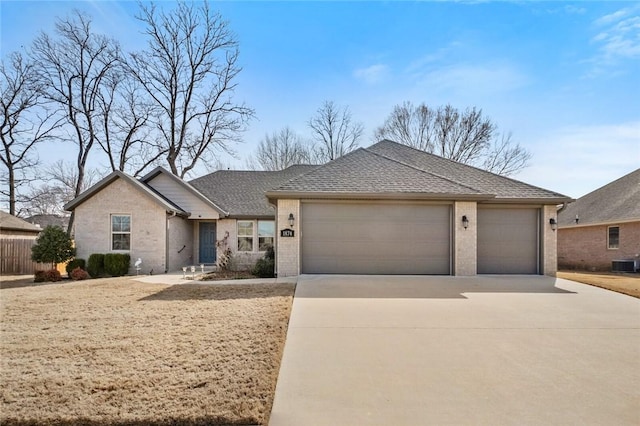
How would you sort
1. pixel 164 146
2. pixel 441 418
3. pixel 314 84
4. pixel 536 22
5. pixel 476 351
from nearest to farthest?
pixel 441 418
pixel 476 351
pixel 536 22
pixel 314 84
pixel 164 146

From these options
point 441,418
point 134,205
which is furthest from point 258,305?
point 134,205

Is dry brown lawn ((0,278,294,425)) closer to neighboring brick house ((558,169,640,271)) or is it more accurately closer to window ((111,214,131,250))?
window ((111,214,131,250))

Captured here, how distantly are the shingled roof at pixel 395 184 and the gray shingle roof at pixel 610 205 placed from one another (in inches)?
384

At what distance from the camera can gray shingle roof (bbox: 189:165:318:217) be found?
1677 centimetres

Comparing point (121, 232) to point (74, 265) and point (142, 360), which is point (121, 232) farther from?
point (142, 360)

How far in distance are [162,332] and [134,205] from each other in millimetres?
10257

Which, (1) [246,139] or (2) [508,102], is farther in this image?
(1) [246,139]

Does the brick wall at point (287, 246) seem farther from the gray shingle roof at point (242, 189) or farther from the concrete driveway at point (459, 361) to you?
the gray shingle roof at point (242, 189)

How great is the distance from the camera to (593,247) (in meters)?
19.9

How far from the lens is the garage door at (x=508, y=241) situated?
475 inches

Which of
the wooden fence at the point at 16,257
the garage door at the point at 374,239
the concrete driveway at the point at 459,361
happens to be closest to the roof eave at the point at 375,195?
the garage door at the point at 374,239

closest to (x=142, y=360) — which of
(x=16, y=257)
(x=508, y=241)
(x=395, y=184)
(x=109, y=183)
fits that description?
(x=395, y=184)

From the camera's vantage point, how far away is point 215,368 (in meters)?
4.15

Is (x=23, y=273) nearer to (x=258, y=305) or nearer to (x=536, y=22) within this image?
(x=258, y=305)
